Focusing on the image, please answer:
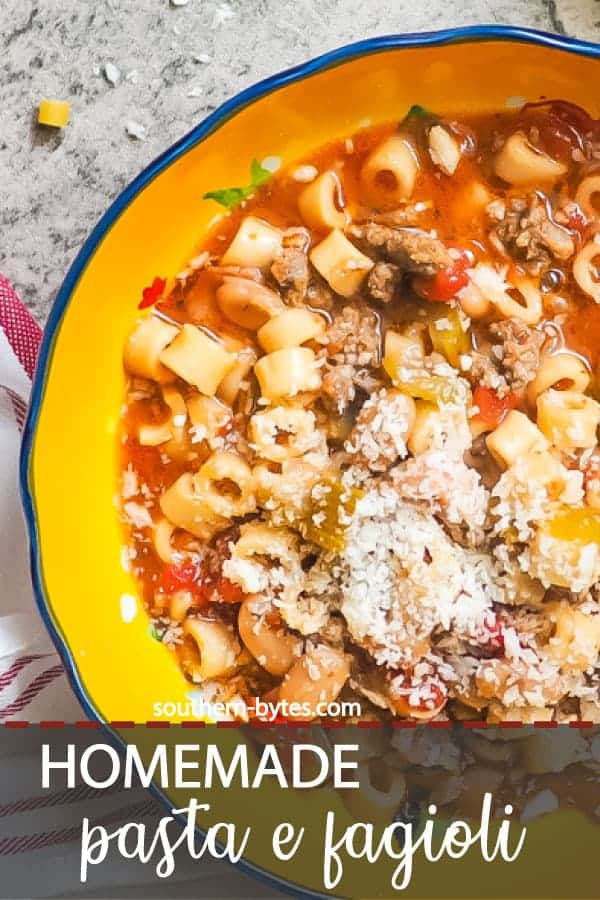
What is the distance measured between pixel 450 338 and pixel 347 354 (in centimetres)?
32

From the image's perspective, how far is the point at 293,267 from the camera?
321cm

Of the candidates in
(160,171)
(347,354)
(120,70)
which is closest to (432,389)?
(347,354)

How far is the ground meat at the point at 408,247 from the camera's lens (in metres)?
3.08

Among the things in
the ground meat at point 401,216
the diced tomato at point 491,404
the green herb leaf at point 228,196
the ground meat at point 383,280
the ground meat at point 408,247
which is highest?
the green herb leaf at point 228,196

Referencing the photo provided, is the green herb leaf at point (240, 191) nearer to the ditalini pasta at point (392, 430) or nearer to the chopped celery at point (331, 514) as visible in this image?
the ditalini pasta at point (392, 430)

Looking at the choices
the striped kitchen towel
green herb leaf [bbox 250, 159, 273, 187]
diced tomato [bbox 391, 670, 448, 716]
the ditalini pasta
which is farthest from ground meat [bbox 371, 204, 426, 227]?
diced tomato [bbox 391, 670, 448, 716]

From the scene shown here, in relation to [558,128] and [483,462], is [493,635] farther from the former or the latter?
[558,128]

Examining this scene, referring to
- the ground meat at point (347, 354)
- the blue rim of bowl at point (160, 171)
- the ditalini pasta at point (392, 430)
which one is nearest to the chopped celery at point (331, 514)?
the ditalini pasta at point (392, 430)

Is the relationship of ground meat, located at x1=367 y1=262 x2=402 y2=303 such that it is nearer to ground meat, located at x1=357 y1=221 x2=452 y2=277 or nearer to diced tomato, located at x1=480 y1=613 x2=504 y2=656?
ground meat, located at x1=357 y1=221 x2=452 y2=277

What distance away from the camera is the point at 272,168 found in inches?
130

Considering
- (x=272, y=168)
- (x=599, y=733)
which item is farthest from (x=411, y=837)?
(x=272, y=168)

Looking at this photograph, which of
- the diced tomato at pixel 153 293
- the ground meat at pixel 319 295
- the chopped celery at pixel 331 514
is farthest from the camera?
the diced tomato at pixel 153 293

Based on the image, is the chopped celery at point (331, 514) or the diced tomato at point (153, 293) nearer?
the chopped celery at point (331, 514)

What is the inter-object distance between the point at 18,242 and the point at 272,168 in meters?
0.88
